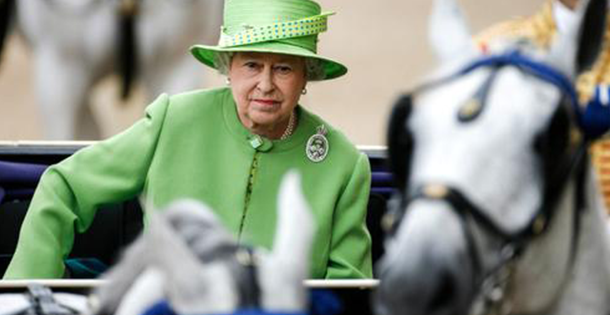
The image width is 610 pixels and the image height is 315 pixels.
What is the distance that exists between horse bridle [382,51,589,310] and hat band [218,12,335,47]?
1.25m

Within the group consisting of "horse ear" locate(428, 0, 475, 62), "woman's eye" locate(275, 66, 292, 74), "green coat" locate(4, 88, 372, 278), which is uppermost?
"horse ear" locate(428, 0, 475, 62)

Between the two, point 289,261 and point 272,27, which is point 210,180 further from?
point 289,261

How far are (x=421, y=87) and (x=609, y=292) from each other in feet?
1.33

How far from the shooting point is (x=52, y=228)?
12.5 feet

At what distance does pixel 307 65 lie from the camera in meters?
3.96

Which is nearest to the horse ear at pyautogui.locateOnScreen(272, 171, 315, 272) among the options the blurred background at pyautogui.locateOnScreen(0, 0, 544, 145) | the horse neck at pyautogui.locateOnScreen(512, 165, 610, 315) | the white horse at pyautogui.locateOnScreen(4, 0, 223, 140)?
the horse neck at pyautogui.locateOnScreen(512, 165, 610, 315)

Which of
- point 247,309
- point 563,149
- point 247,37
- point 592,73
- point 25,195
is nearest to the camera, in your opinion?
point 247,309

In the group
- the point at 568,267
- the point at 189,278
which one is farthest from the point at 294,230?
the point at 568,267

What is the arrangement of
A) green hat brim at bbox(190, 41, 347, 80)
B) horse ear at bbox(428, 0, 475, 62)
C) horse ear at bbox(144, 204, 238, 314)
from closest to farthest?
horse ear at bbox(144, 204, 238, 314) < horse ear at bbox(428, 0, 475, 62) < green hat brim at bbox(190, 41, 347, 80)

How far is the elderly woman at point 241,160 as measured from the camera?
381cm

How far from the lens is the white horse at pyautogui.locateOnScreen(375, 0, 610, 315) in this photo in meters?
2.34

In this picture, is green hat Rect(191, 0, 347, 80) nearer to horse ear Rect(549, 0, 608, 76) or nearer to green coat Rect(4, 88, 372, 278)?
green coat Rect(4, 88, 372, 278)

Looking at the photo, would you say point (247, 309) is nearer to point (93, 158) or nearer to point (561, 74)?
point (561, 74)

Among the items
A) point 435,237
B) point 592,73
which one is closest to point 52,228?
point 592,73
